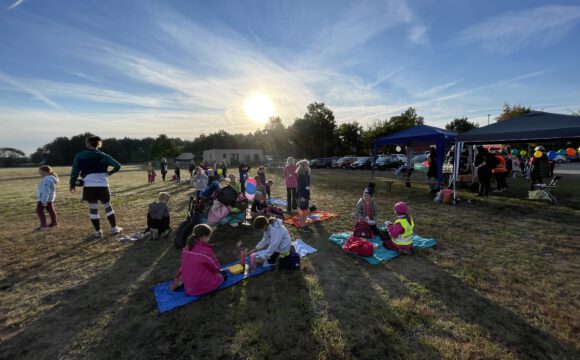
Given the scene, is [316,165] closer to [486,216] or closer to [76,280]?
[486,216]

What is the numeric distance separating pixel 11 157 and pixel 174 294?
115 meters

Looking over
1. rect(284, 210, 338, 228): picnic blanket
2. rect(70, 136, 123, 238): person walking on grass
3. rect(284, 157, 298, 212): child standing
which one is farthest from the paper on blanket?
rect(70, 136, 123, 238): person walking on grass

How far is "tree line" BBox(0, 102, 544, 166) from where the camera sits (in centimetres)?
4656

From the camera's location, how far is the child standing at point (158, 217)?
6043mm

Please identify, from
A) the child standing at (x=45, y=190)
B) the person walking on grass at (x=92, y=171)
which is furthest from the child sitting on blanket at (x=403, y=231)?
the child standing at (x=45, y=190)

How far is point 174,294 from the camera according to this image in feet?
12.2

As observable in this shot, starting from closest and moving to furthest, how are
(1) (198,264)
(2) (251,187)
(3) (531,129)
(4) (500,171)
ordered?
(1) (198,264)
(3) (531,129)
(2) (251,187)
(4) (500,171)

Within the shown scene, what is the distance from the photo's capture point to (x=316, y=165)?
36500 millimetres

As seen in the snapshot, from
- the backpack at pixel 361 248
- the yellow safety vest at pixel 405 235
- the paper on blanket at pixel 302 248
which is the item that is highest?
the yellow safety vest at pixel 405 235

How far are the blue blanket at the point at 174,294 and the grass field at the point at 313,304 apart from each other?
108mm

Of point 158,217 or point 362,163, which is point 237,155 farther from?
point 158,217

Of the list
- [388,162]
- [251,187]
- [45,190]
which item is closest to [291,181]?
[251,187]

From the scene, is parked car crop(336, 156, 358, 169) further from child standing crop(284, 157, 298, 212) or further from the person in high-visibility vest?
child standing crop(284, 157, 298, 212)

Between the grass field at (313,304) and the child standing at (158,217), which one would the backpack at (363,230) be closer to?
the grass field at (313,304)
